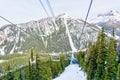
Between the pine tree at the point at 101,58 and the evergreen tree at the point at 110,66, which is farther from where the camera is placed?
the pine tree at the point at 101,58

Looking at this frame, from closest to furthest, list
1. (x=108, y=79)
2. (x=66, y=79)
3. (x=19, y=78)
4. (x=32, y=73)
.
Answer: (x=108, y=79) → (x=32, y=73) → (x=66, y=79) → (x=19, y=78)

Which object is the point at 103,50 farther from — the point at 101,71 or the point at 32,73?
the point at 32,73

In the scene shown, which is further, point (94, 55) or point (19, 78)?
point (19, 78)

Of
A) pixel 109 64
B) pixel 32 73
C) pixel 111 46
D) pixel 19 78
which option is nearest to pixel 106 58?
pixel 109 64

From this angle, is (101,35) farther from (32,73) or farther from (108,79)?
(32,73)

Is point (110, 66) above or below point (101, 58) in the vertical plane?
below

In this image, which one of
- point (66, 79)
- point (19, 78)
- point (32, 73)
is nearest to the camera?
point (32, 73)

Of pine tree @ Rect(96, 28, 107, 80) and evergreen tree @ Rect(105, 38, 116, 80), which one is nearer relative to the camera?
evergreen tree @ Rect(105, 38, 116, 80)

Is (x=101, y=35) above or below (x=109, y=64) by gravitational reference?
above

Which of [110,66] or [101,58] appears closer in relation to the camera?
[101,58]
